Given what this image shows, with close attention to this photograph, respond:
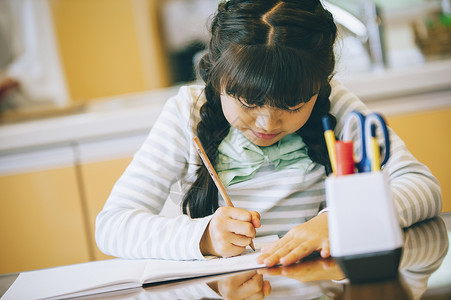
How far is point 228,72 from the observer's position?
2.55 ft

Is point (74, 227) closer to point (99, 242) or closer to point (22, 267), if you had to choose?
point (22, 267)

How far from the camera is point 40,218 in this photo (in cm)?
166

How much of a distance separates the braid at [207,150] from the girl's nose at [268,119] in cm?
17

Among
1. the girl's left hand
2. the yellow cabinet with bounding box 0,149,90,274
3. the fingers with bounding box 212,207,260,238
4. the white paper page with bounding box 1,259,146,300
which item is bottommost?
the yellow cabinet with bounding box 0,149,90,274

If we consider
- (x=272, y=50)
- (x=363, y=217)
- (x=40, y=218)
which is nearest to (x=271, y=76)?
(x=272, y=50)

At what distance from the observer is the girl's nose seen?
2.53 ft

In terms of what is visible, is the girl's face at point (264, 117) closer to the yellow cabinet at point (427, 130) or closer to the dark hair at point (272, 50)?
the dark hair at point (272, 50)

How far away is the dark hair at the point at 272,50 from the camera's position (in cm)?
74

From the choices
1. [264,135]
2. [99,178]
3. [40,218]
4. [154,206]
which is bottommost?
[40,218]

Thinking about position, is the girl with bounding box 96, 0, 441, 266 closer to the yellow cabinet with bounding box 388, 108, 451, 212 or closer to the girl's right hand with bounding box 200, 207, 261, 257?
the girl's right hand with bounding box 200, 207, 261, 257

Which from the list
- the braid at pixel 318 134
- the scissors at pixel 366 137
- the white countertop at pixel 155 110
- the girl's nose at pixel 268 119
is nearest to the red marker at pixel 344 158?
the scissors at pixel 366 137

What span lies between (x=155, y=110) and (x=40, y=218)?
1.69ft

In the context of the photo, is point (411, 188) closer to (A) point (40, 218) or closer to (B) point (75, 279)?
(B) point (75, 279)

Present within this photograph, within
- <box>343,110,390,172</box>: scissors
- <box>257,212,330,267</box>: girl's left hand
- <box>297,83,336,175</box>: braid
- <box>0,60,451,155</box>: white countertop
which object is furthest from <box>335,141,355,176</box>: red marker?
<box>0,60,451,155</box>: white countertop
